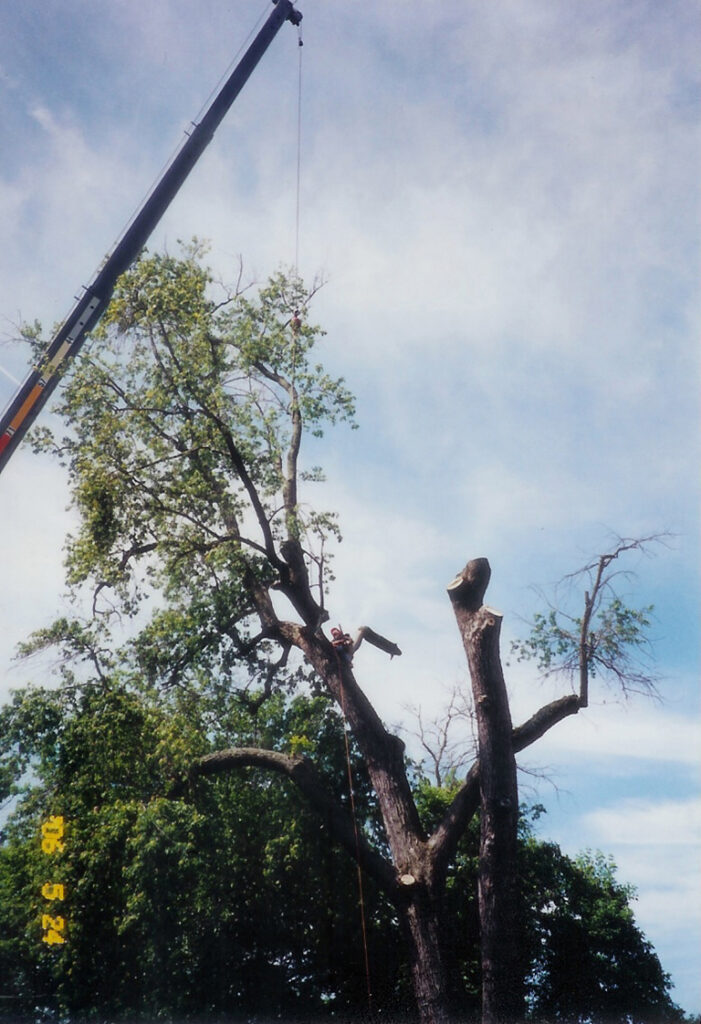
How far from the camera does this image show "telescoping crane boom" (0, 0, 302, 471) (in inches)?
455

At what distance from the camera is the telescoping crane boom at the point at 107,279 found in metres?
11.6

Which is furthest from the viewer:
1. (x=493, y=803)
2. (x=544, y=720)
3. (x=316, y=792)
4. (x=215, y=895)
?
(x=215, y=895)

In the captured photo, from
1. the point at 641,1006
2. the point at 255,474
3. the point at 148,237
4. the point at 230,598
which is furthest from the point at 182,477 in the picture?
the point at 641,1006

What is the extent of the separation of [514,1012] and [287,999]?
450cm

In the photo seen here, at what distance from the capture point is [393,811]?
9.09m

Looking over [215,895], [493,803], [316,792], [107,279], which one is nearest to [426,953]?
[493,803]

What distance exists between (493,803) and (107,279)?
951 cm

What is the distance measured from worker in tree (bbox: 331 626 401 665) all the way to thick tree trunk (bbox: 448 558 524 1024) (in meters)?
2.04

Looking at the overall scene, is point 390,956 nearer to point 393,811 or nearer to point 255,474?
point 393,811

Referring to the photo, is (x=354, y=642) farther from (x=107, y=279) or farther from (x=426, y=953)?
(x=107, y=279)

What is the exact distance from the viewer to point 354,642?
33.6 feet

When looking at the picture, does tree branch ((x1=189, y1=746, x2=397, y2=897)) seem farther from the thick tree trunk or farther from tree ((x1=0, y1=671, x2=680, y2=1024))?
the thick tree trunk

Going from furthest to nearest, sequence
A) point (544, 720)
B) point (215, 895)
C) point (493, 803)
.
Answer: point (215, 895) < point (544, 720) < point (493, 803)

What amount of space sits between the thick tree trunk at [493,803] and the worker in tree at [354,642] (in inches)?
80.4
